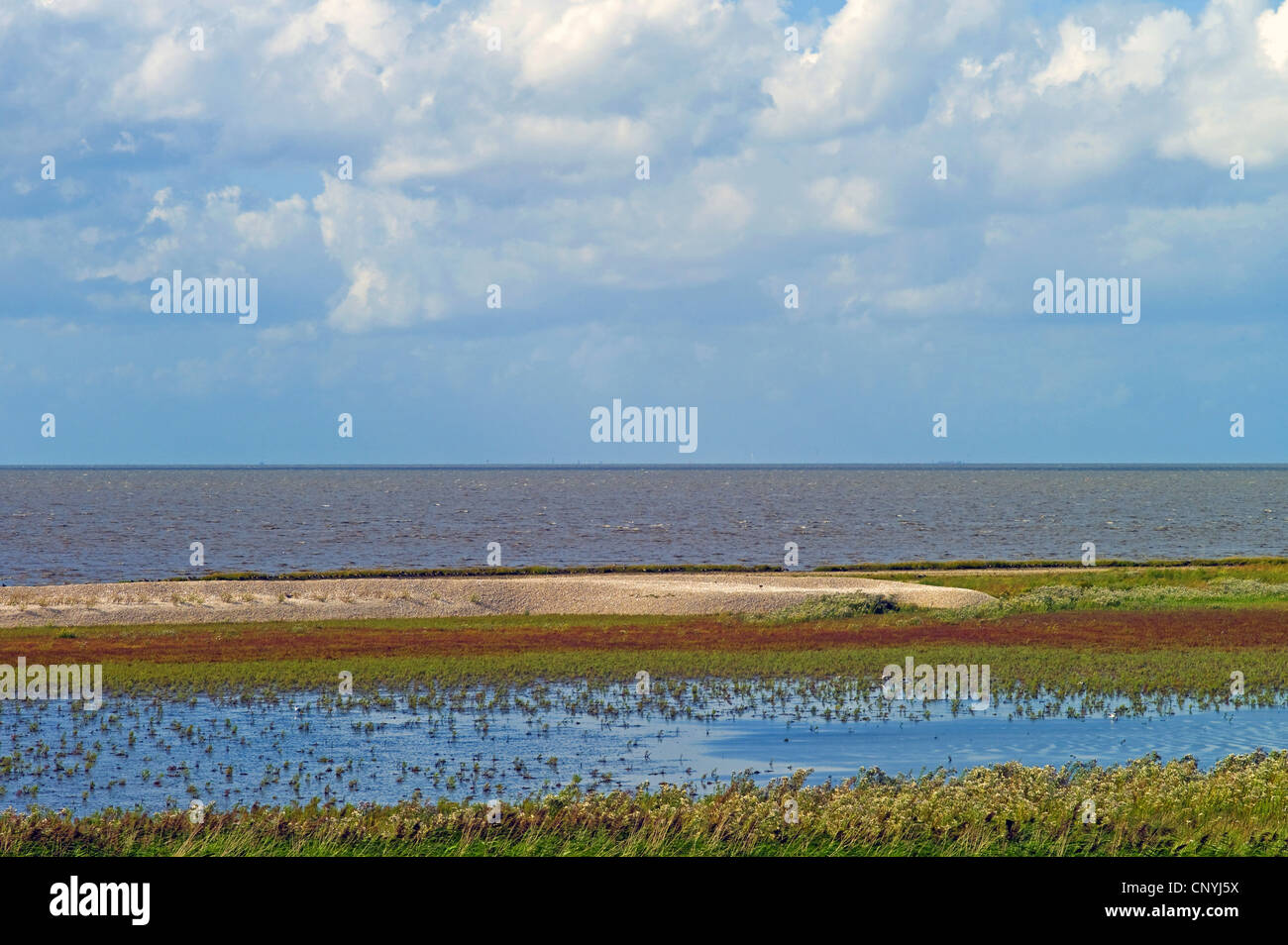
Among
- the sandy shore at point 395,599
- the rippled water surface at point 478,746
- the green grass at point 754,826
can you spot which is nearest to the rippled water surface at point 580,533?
the sandy shore at point 395,599

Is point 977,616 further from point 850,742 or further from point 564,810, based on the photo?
point 564,810

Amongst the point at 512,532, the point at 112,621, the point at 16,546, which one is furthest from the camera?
the point at 512,532

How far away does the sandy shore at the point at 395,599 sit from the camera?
168 feet

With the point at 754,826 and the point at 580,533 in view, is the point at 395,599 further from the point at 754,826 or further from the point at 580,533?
the point at 580,533

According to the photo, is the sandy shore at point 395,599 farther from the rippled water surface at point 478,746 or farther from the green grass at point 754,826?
the green grass at point 754,826

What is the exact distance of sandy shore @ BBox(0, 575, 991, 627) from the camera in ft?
168

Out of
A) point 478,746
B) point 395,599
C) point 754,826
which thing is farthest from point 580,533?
point 754,826

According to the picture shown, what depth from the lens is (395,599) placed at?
182 ft

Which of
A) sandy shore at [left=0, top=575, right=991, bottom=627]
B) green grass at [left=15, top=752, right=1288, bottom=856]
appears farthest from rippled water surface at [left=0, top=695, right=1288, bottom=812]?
sandy shore at [left=0, top=575, right=991, bottom=627]

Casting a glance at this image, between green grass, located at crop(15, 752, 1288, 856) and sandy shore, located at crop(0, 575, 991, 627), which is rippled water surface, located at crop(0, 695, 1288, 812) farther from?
sandy shore, located at crop(0, 575, 991, 627)
